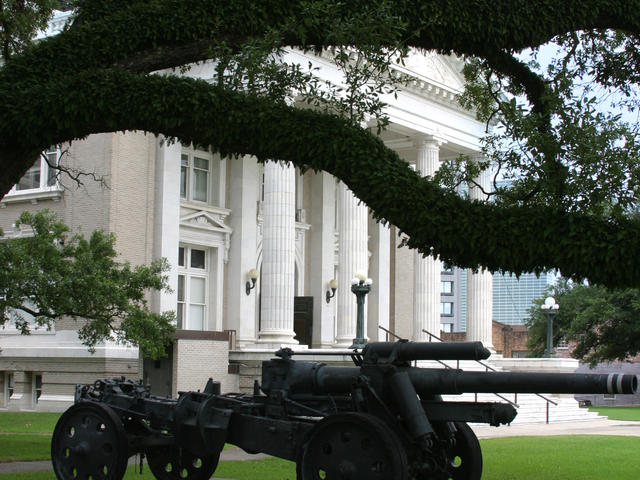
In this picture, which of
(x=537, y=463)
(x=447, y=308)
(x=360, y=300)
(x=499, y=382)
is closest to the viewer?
(x=499, y=382)

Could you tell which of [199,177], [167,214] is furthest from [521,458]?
[199,177]

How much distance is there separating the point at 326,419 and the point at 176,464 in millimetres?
2856

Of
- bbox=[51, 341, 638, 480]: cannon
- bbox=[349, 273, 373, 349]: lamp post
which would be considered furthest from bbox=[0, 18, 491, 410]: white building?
bbox=[51, 341, 638, 480]: cannon

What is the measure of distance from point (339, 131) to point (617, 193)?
381cm

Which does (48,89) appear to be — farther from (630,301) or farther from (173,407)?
(630,301)

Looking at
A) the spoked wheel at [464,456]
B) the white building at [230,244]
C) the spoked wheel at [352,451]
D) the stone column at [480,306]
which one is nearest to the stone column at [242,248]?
the white building at [230,244]

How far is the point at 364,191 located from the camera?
1200 centimetres

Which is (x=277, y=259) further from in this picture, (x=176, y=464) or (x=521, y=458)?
(x=176, y=464)

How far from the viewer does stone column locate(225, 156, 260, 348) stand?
119 ft

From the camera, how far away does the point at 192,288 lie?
35875 mm

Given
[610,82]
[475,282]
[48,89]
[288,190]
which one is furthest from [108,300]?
[475,282]

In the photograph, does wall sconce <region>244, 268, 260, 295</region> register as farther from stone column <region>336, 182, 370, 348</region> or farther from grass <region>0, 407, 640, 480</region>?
grass <region>0, 407, 640, 480</region>

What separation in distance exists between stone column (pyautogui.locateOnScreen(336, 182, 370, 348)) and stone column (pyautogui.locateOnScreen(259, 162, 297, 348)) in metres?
2.80

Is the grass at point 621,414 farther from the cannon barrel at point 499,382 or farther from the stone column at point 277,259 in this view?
the cannon barrel at point 499,382
